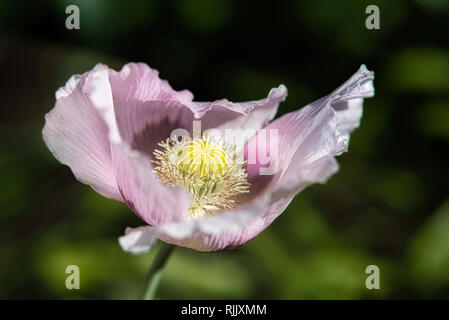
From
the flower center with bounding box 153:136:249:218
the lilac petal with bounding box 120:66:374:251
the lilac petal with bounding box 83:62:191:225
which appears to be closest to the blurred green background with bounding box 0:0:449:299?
the flower center with bounding box 153:136:249:218

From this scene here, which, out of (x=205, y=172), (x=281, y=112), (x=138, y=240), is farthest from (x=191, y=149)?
(x=281, y=112)

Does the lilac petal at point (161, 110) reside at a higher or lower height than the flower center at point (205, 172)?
higher

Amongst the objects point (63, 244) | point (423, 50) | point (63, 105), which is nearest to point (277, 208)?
point (63, 105)

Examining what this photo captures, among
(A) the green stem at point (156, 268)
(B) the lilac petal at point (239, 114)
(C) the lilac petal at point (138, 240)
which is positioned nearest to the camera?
(C) the lilac petal at point (138, 240)

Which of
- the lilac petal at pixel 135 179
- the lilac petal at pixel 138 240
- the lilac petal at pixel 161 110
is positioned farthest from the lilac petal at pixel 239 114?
the lilac petal at pixel 138 240

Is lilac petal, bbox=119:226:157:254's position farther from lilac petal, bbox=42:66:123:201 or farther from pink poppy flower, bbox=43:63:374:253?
lilac petal, bbox=42:66:123:201

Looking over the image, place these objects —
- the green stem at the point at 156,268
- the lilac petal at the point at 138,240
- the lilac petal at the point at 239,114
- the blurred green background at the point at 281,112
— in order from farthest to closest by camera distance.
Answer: the blurred green background at the point at 281,112 < the lilac petal at the point at 239,114 < the green stem at the point at 156,268 < the lilac petal at the point at 138,240

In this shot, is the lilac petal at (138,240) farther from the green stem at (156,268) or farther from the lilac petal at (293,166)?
the green stem at (156,268)

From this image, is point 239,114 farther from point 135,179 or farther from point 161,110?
point 135,179
